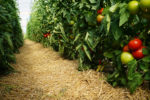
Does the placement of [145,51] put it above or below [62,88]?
above

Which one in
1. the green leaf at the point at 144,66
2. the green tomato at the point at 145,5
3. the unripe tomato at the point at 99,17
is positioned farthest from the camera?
the unripe tomato at the point at 99,17

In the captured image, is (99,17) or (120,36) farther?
(99,17)

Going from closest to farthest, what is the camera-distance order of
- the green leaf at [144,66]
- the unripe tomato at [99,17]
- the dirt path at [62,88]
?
1. the green leaf at [144,66]
2. the dirt path at [62,88]
3. the unripe tomato at [99,17]

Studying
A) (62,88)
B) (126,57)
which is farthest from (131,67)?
(62,88)

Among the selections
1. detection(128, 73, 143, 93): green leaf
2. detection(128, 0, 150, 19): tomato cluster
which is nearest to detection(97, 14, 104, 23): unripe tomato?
detection(128, 0, 150, 19): tomato cluster

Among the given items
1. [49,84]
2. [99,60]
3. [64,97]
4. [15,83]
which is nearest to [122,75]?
[99,60]

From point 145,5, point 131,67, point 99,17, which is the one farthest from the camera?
point 99,17

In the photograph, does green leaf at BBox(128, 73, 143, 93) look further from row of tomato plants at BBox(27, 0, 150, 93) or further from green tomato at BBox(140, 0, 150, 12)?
green tomato at BBox(140, 0, 150, 12)

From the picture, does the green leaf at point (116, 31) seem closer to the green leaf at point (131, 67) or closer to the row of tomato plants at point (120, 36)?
the row of tomato plants at point (120, 36)

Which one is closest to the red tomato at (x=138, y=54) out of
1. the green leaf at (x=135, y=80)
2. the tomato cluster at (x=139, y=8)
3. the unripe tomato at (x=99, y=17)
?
the green leaf at (x=135, y=80)

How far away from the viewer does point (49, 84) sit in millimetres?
1564

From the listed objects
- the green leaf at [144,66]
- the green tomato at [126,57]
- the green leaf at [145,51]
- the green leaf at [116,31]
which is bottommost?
the green leaf at [144,66]

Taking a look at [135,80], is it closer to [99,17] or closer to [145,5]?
[145,5]

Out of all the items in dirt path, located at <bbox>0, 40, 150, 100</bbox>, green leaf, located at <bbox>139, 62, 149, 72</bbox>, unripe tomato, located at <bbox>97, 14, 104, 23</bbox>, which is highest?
unripe tomato, located at <bbox>97, 14, 104, 23</bbox>
